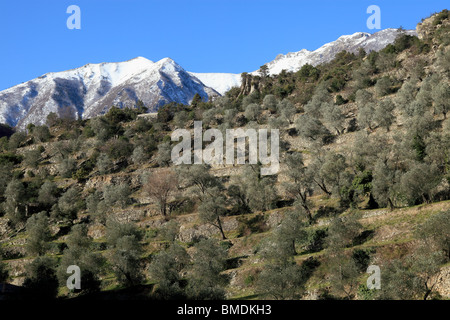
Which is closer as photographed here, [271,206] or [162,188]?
[271,206]

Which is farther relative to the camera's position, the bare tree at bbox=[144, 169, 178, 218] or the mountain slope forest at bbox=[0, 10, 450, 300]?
the bare tree at bbox=[144, 169, 178, 218]

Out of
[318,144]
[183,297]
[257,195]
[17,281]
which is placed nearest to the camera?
[183,297]

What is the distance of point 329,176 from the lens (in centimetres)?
5212

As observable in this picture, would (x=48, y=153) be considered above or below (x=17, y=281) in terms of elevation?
above

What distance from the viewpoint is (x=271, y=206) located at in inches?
2211

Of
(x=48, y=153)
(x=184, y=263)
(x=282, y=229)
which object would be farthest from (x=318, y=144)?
(x=48, y=153)

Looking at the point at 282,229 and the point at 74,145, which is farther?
the point at 74,145

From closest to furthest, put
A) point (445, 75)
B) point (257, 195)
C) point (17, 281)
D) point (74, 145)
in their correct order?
point (17, 281) < point (257, 195) < point (445, 75) < point (74, 145)

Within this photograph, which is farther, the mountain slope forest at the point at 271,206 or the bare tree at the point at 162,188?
the bare tree at the point at 162,188

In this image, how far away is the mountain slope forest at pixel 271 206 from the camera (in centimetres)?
3578

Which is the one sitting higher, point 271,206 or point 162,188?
point 162,188

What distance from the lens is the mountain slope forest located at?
3578 cm

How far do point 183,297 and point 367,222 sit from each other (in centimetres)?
2222

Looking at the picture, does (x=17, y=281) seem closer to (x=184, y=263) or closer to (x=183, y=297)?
(x=184, y=263)
